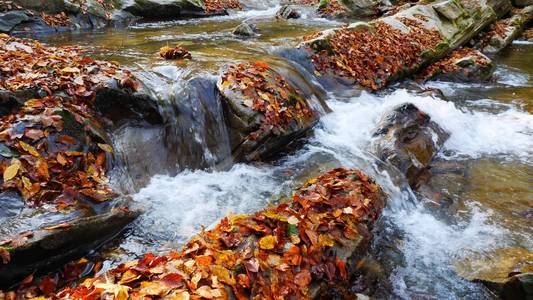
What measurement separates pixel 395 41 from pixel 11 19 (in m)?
10.3

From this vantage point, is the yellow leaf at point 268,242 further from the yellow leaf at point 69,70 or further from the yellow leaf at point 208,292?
the yellow leaf at point 69,70

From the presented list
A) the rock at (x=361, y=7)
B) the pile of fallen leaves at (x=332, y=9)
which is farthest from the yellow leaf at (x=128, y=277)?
the rock at (x=361, y=7)

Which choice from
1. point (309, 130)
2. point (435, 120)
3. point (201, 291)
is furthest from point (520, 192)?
point (201, 291)

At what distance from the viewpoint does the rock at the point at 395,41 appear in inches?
377

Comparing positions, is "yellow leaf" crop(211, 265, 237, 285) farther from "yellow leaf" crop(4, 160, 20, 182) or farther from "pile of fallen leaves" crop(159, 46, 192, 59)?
"pile of fallen leaves" crop(159, 46, 192, 59)

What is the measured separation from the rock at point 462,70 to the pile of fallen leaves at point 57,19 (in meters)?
10.4

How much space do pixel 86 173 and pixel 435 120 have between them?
6.29 m

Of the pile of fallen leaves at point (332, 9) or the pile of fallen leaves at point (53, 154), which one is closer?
the pile of fallen leaves at point (53, 154)

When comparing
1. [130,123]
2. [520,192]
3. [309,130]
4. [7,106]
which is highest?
[7,106]

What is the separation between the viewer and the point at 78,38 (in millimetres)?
9969

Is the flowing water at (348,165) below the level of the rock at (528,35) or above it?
below

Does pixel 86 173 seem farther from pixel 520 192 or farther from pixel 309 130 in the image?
pixel 520 192

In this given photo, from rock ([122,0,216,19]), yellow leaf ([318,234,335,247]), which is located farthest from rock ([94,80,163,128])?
rock ([122,0,216,19])

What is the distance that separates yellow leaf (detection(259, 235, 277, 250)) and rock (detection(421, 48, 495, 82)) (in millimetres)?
9294
